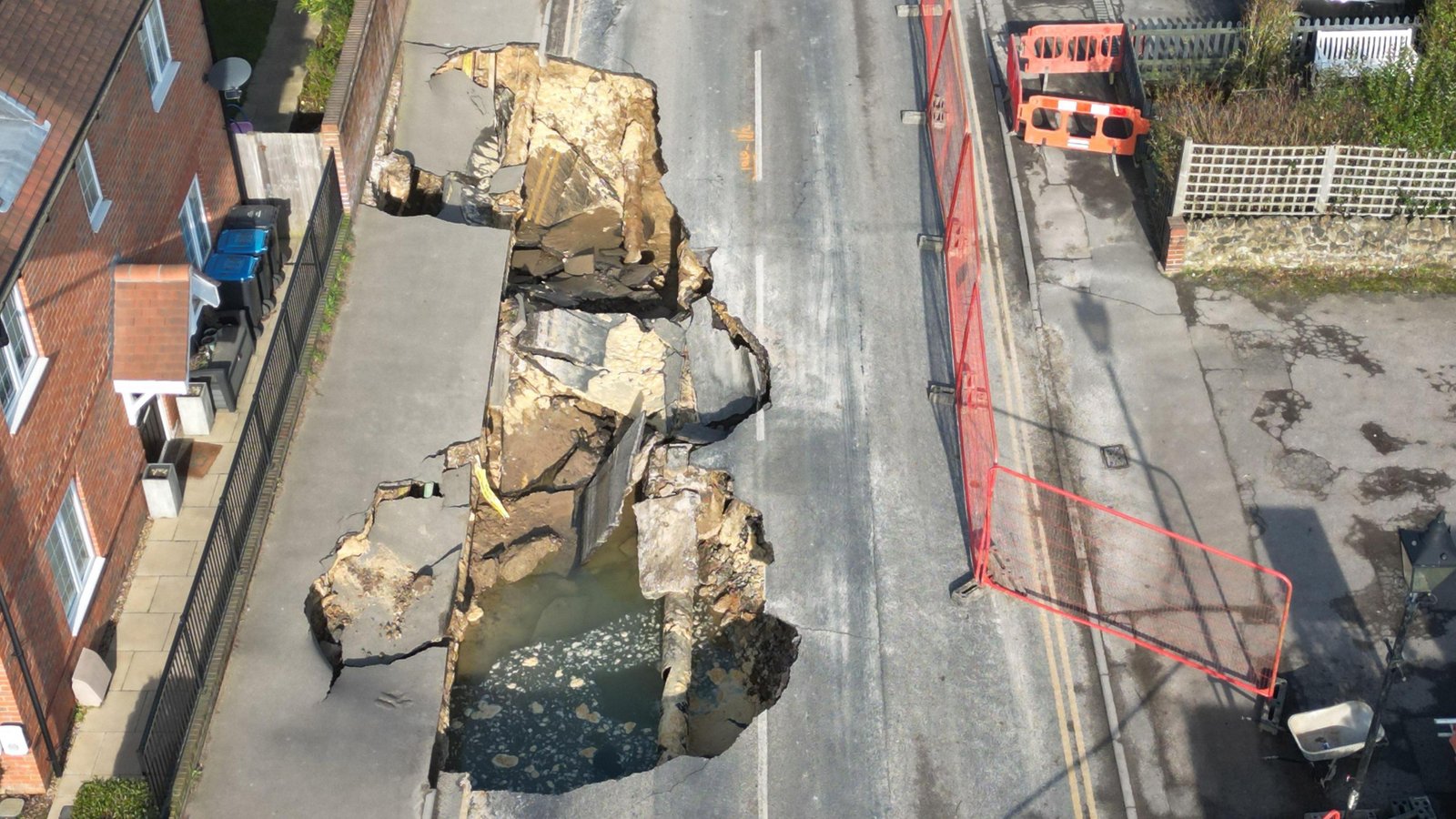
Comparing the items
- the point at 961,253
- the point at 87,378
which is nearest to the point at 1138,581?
the point at 961,253

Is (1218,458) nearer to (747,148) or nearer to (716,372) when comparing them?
(716,372)

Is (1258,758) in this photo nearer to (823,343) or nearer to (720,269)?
(823,343)

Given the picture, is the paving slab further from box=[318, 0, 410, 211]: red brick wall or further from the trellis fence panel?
the trellis fence panel

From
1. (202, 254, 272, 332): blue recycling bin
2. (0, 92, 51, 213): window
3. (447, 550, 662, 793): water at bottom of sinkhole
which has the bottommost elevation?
(447, 550, 662, 793): water at bottom of sinkhole

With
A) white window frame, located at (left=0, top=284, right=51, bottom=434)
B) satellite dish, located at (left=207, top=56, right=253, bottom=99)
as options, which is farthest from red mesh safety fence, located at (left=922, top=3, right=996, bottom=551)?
white window frame, located at (left=0, top=284, right=51, bottom=434)

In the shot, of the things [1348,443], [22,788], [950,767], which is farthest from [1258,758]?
[22,788]

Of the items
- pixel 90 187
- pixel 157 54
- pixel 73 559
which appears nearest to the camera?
pixel 73 559

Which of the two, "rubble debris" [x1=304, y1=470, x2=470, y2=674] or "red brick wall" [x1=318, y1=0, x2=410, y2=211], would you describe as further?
"red brick wall" [x1=318, y1=0, x2=410, y2=211]
